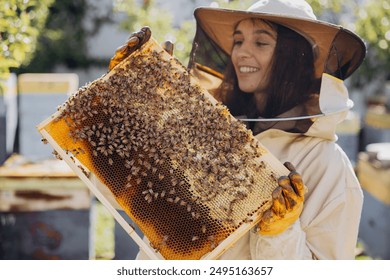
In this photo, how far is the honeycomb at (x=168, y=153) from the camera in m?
1.71

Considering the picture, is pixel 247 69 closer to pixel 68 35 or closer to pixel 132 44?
pixel 132 44

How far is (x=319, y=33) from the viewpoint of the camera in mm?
2021

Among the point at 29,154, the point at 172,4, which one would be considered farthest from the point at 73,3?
the point at 29,154

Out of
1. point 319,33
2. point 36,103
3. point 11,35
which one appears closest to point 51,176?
point 36,103

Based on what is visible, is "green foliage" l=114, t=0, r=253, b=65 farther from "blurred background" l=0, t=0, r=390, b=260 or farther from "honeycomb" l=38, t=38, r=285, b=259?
"honeycomb" l=38, t=38, r=285, b=259

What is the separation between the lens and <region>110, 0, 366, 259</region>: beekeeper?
1.90 metres

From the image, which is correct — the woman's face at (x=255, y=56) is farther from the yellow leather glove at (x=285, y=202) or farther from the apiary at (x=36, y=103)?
the apiary at (x=36, y=103)

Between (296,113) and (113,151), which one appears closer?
(113,151)

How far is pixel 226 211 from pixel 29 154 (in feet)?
11.5

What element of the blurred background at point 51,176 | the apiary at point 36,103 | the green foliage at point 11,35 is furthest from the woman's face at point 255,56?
the apiary at point 36,103

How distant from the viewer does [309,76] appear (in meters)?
2.04
